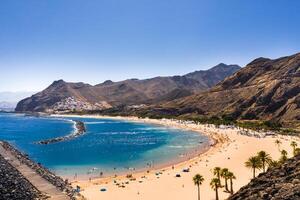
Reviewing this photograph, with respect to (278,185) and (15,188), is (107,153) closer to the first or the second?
(15,188)

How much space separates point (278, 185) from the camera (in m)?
18.9

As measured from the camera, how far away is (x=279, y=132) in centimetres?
16638

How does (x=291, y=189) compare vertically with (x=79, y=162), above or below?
above

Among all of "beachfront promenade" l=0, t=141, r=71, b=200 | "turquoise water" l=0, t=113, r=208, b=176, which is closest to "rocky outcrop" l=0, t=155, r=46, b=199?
"beachfront promenade" l=0, t=141, r=71, b=200

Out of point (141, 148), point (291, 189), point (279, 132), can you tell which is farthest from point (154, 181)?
point (279, 132)

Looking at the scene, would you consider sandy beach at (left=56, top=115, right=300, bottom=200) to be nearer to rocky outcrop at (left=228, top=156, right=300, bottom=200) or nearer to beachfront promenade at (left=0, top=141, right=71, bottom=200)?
beachfront promenade at (left=0, top=141, right=71, bottom=200)

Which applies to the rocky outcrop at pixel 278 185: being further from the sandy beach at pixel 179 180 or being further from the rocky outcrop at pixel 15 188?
the sandy beach at pixel 179 180

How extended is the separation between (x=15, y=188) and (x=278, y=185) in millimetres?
52668

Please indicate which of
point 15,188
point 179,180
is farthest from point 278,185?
point 179,180

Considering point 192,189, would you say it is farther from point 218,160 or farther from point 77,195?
point 218,160

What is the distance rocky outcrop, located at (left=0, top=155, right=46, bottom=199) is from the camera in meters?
59.0

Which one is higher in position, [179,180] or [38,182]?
[38,182]

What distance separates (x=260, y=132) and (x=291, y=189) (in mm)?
162288

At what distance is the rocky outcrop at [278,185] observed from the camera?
17.5 meters
